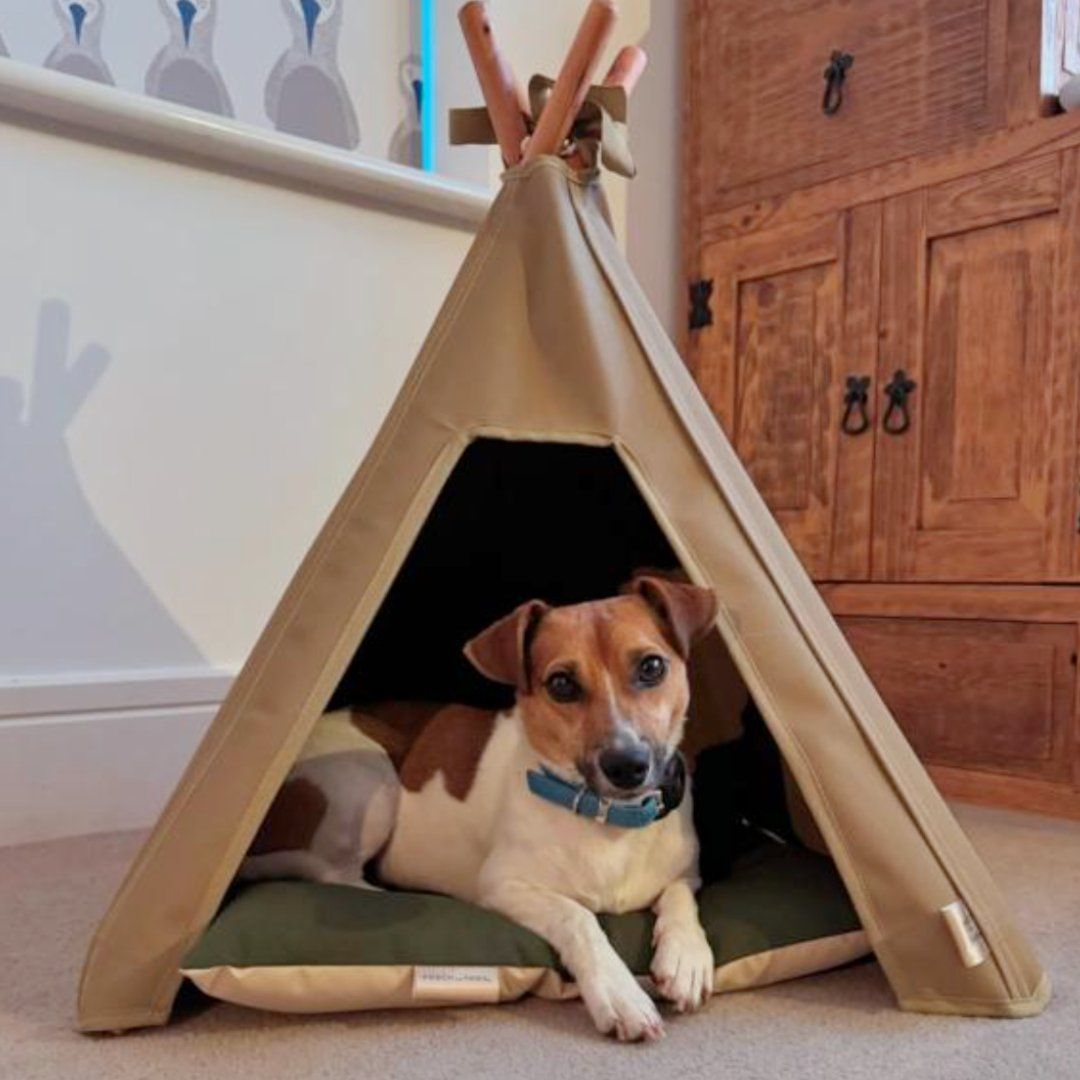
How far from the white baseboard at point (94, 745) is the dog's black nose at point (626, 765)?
1135mm

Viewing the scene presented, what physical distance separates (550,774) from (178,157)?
4.66 ft

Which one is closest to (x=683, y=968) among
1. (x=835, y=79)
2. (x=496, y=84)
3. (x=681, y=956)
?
(x=681, y=956)

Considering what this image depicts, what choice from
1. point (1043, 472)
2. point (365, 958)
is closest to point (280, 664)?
point (365, 958)

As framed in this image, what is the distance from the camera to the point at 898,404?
2.12 m

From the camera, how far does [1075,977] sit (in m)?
1.16

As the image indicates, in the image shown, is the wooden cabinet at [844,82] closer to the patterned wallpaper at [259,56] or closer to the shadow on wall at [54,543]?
the patterned wallpaper at [259,56]

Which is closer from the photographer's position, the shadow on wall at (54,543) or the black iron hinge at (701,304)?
the shadow on wall at (54,543)

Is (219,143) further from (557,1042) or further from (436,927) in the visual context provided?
(557,1042)

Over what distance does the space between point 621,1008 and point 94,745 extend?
123 centimetres

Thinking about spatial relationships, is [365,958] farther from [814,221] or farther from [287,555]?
[814,221]

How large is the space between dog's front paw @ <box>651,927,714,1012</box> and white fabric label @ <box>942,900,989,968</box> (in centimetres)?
24

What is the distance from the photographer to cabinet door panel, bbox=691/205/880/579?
2.20m

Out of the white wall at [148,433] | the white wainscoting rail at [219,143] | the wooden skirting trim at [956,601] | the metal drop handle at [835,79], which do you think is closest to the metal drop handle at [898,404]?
the wooden skirting trim at [956,601]

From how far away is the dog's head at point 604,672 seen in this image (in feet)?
3.71
